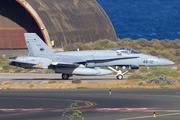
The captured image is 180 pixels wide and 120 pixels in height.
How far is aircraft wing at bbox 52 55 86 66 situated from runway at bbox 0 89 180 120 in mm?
8123

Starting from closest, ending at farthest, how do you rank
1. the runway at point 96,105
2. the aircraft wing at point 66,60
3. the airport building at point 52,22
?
the runway at point 96,105
the aircraft wing at point 66,60
the airport building at point 52,22

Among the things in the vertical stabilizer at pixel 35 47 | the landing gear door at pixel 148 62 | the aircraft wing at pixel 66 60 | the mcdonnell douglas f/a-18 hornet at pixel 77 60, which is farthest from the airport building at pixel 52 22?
the landing gear door at pixel 148 62

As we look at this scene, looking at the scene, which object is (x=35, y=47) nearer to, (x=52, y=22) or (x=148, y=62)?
(x=148, y=62)

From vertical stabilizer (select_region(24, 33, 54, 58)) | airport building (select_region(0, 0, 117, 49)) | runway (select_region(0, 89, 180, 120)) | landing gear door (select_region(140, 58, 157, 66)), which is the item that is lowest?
runway (select_region(0, 89, 180, 120))

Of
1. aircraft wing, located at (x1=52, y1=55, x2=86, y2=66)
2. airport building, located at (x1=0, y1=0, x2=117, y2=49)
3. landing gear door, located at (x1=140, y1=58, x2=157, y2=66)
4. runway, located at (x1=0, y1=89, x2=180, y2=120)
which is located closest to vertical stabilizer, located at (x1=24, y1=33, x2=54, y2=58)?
aircraft wing, located at (x1=52, y1=55, x2=86, y2=66)

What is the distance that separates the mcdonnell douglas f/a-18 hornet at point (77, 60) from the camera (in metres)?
29.5

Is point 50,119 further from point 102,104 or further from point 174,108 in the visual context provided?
point 174,108

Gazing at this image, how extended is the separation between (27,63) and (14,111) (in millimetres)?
14601

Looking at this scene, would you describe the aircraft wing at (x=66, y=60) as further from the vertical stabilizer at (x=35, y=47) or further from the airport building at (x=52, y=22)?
the airport building at (x=52, y=22)

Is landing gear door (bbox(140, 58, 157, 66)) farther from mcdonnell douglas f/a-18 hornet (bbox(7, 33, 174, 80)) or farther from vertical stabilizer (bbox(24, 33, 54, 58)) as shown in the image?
vertical stabilizer (bbox(24, 33, 54, 58))

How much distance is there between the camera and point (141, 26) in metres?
183

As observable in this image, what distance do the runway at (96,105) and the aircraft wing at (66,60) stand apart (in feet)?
26.7

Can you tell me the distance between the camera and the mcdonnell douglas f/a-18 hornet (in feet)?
96.9

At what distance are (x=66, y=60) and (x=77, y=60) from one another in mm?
919
